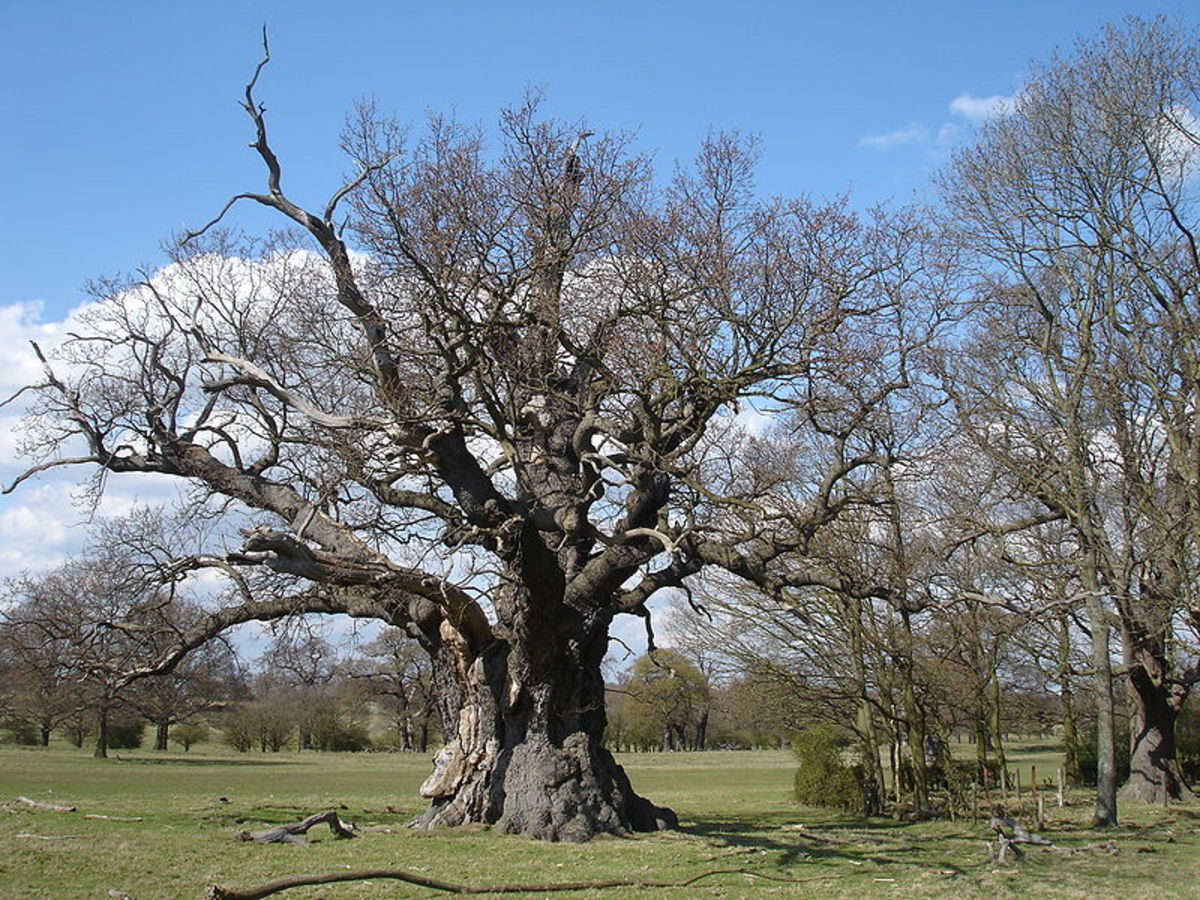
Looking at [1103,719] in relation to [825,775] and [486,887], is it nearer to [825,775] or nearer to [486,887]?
[825,775]

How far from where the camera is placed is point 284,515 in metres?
16.3

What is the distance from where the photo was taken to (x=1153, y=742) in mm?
25625

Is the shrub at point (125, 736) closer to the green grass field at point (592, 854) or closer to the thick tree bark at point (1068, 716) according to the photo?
the green grass field at point (592, 854)

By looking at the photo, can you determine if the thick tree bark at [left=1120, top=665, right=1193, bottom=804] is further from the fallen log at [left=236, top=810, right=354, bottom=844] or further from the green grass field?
the fallen log at [left=236, top=810, right=354, bottom=844]

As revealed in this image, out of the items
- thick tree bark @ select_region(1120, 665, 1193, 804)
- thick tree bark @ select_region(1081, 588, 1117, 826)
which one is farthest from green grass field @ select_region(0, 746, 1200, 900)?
thick tree bark @ select_region(1120, 665, 1193, 804)

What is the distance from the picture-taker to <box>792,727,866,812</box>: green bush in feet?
76.6

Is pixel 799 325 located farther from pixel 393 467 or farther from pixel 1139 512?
pixel 1139 512

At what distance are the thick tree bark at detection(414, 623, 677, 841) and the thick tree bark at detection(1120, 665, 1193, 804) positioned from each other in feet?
50.1

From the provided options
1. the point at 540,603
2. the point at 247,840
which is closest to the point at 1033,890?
the point at 540,603

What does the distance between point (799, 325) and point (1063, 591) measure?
10572mm

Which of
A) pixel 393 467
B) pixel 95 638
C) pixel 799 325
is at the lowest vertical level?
pixel 95 638

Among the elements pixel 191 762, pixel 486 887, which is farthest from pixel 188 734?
pixel 486 887

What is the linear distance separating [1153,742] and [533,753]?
712 inches

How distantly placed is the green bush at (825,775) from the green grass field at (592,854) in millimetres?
762
